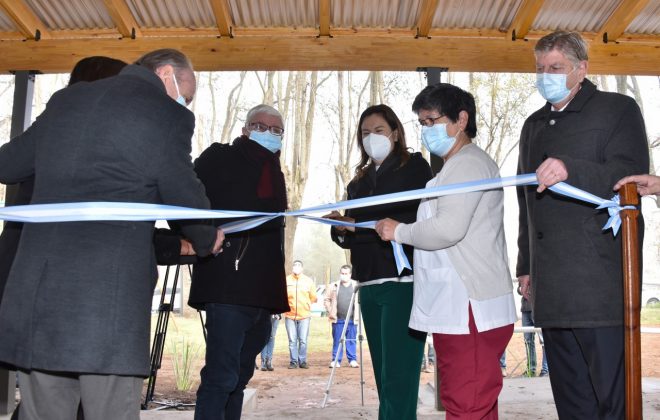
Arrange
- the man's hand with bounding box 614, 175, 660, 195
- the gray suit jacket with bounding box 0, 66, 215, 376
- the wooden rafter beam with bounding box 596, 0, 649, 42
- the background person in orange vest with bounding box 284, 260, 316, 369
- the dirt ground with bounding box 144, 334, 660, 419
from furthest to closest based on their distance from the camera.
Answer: the background person in orange vest with bounding box 284, 260, 316, 369 → the dirt ground with bounding box 144, 334, 660, 419 → the wooden rafter beam with bounding box 596, 0, 649, 42 → the man's hand with bounding box 614, 175, 660, 195 → the gray suit jacket with bounding box 0, 66, 215, 376

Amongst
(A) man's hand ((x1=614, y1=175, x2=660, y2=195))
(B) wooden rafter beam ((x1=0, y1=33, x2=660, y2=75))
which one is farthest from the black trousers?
(B) wooden rafter beam ((x1=0, y1=33, x2=660, y2=75))

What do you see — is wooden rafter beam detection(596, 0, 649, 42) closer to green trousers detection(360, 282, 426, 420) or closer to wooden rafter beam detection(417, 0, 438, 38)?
wooden rafter beam detection(417, 0, 438, 38)

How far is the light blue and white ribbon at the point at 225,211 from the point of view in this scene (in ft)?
6.65

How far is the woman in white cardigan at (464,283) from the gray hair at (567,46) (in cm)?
50

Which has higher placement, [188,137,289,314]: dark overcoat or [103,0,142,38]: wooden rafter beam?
[103,0,142,38]: wooden rafter beam

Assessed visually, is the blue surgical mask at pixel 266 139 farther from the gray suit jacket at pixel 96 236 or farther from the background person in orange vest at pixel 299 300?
the background person in orange vest at pixel 299 300

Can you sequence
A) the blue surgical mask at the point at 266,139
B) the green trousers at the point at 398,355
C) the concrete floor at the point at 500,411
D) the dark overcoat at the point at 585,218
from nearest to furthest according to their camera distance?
1. the dark overcoat at the point at 585,218
2. the green trousers at the point at 398,355
3. the blue surgical mask at the point at 266,139
4. the concrete floor at the point at 500,411

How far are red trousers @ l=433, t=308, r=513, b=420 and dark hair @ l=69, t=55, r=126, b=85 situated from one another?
1.62m

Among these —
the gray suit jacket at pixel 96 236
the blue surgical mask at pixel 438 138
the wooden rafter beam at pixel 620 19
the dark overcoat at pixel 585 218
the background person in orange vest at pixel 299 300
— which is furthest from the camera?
the background person in orange vest at pixel 299 300

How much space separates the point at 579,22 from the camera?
5188 mm

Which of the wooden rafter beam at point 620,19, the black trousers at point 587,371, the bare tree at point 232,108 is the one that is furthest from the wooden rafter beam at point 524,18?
the bare tree at point 232,108

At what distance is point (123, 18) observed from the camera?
16.5ft

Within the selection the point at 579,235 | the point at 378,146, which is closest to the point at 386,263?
the point at 378,146

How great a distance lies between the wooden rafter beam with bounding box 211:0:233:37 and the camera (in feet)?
16.2
